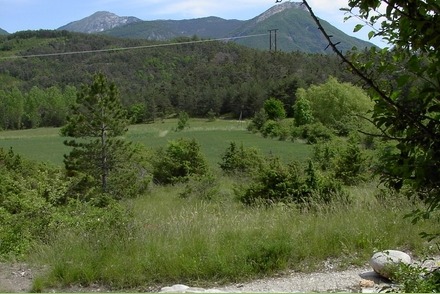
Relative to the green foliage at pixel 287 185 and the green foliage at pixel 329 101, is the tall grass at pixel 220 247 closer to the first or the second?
the green foliage at pixel 287 185

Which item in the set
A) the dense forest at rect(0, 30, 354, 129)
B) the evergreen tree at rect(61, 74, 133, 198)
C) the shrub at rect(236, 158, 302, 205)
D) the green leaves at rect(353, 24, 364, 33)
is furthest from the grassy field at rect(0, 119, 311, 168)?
the green leaves at rect(353, 24, 364, 33)

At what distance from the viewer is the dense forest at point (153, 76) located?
3738 inches

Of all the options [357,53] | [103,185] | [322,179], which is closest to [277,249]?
[357,53]

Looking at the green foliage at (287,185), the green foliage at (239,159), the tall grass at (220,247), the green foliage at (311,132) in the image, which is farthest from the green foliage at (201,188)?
the green foliage at (311,132)

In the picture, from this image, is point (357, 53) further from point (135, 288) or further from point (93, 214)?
point (93, 214)

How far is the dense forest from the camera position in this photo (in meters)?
94.9

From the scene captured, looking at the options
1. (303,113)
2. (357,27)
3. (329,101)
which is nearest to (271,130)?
(303,113)

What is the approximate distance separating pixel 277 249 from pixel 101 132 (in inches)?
879

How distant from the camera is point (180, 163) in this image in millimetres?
26531

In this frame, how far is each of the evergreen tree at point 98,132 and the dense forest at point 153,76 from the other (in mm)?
48524

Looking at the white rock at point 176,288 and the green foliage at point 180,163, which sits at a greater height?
the white rock at point 176,288

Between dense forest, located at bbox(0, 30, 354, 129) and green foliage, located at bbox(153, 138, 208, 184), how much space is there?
4826 cm

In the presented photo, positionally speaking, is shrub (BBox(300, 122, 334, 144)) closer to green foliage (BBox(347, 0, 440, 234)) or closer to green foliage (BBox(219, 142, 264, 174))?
green foliage (BBox(219, 142, 264, 174))

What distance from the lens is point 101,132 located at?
2641cm
